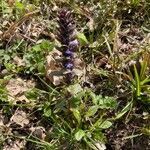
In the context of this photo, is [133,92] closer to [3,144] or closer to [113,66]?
[113,66]

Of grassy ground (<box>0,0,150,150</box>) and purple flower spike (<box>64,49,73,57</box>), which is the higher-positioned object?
purple flower spike (<box>64,49,73,57</box>)

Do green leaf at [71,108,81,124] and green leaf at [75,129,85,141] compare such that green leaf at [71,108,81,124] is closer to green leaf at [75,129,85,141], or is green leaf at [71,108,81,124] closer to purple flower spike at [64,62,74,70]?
green leaf at [75,129,85,141]

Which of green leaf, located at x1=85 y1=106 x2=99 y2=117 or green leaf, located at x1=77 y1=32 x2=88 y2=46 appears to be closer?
green leaf, located at x1=85 y1=106 x2=99 y2=117

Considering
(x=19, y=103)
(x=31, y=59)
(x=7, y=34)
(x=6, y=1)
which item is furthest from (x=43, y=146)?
(x=6, y=1)

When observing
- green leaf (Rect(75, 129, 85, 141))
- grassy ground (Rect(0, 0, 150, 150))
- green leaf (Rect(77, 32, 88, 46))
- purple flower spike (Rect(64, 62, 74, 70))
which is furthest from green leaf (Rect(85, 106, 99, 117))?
green leaf (Rect(77, 32, 88, 46))

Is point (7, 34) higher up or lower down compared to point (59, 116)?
higher up

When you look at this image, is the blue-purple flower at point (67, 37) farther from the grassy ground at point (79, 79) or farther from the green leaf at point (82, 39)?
the green leaf at point (82, 39)

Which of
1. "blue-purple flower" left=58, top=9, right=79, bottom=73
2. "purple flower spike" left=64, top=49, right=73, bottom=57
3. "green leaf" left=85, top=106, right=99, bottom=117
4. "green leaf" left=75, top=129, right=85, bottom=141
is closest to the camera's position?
"blue-purple flower" left=58, top=9, right=79, bottom=73

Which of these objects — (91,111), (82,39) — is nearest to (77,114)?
(91,111)
